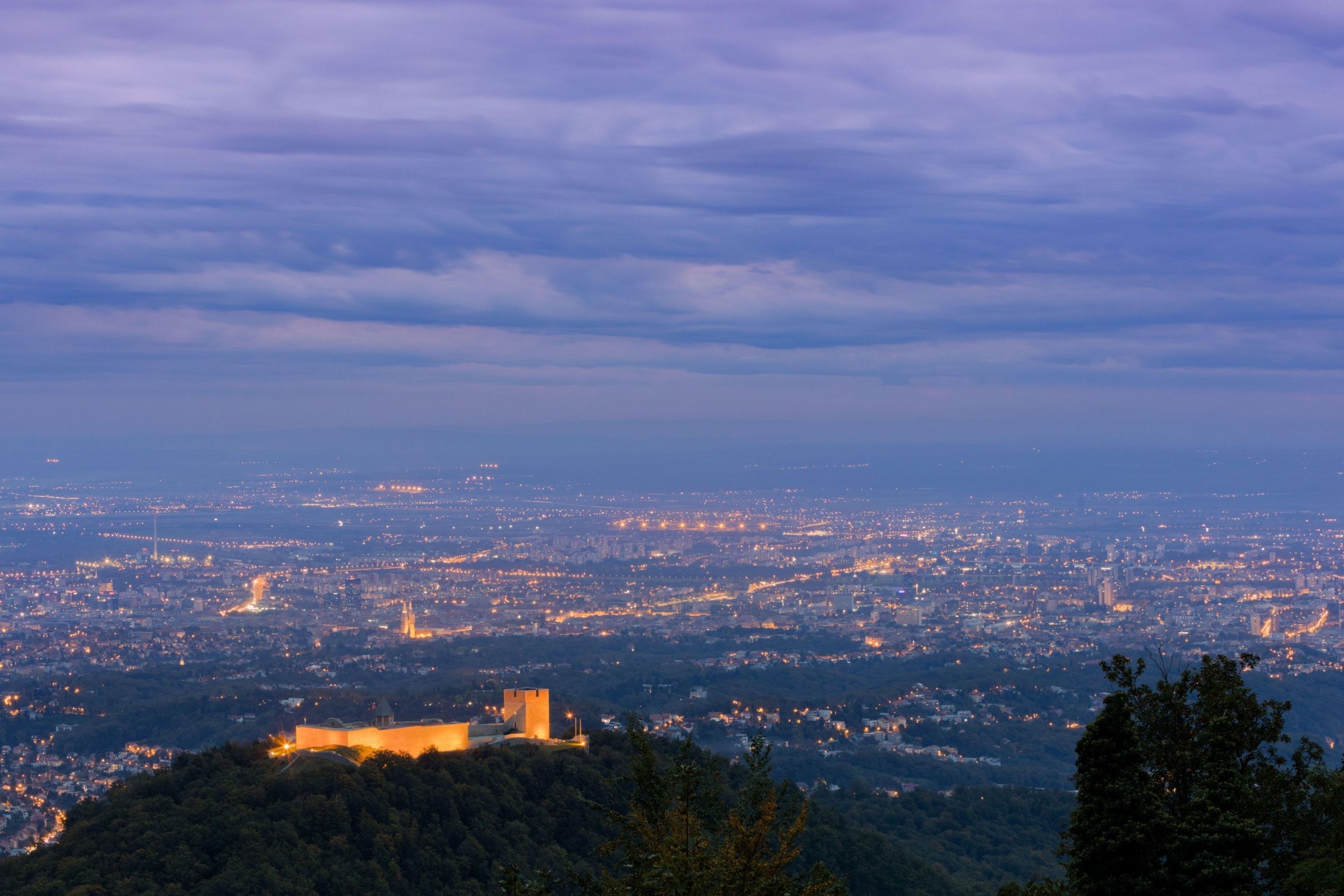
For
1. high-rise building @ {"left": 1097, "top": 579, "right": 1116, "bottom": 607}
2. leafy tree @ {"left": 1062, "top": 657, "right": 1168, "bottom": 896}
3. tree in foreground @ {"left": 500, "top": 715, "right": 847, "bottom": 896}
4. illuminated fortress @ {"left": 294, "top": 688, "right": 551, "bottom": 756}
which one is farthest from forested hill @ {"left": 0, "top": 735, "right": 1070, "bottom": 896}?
high-rise building @ {"left": 1097, "top": 579, "right": 1116, "bottom": 607}

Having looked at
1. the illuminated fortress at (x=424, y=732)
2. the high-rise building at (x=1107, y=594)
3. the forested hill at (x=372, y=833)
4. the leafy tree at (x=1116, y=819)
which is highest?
the leafy tree at (x=1116, y=819)

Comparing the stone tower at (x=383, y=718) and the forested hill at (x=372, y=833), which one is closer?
the forested hill at (x=372, y=833)

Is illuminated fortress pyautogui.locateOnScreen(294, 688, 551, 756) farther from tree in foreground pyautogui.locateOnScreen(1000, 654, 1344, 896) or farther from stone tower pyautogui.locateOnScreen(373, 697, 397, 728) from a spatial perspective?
tree in foreground pyautogui.locateOnScreen(1000, 654, 1344, 896)

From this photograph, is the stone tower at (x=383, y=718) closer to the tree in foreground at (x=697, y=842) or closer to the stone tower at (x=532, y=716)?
the stone tower at (x=532, y=716)

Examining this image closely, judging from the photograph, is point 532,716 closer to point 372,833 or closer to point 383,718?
point 383,718

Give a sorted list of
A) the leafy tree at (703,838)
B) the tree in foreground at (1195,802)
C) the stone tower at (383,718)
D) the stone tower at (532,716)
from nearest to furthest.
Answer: the leafy tree at (703,838), the tree in foreground at (1195,802), the stone tower at (383,718), the stone tower at (532,716)

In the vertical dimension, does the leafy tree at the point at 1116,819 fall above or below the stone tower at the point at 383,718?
above

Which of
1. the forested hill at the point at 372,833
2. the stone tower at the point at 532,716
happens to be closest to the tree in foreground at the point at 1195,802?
the forested hill at the point at 372,833
